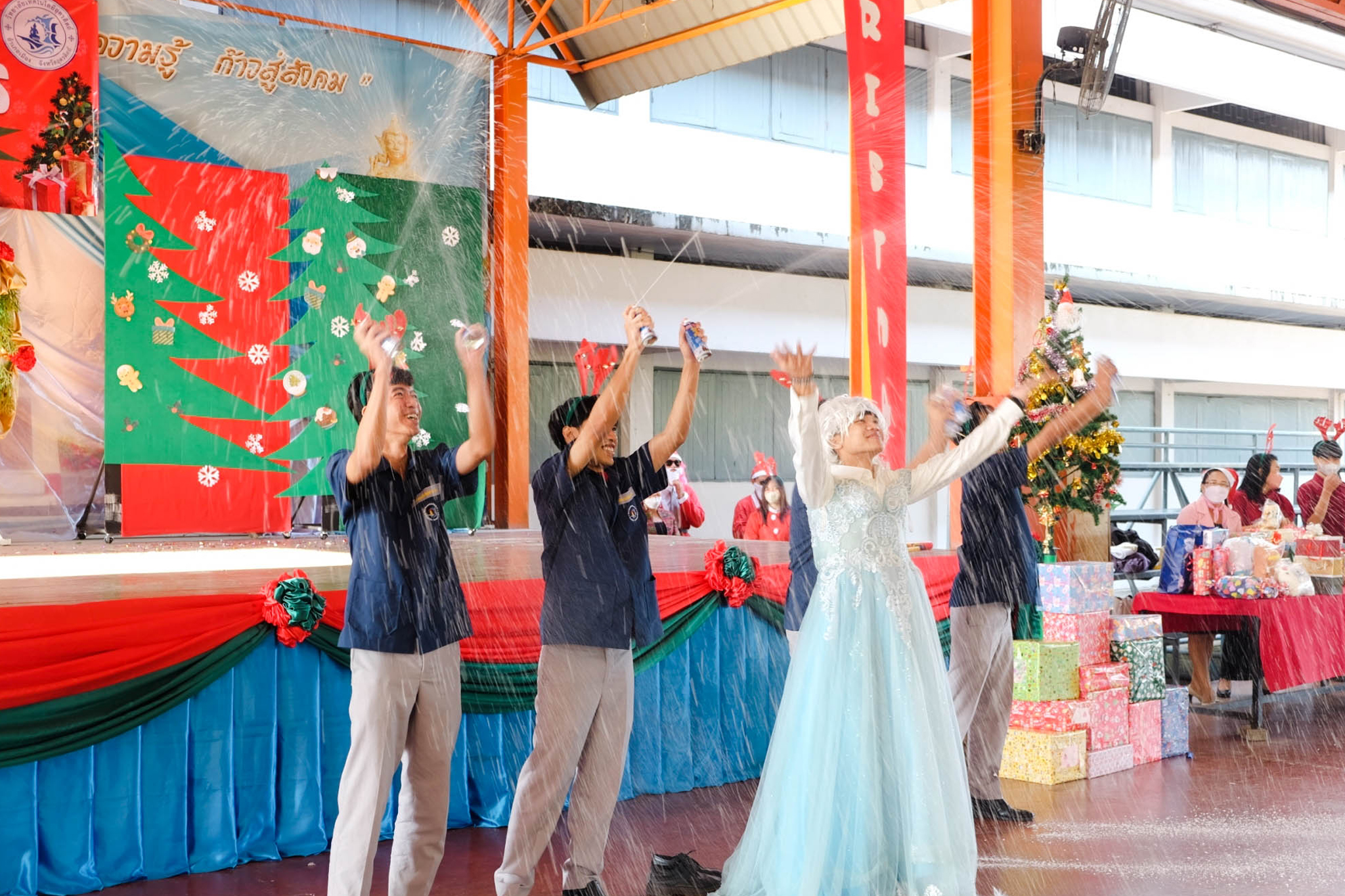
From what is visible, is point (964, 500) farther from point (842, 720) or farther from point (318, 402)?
point (318, 402)

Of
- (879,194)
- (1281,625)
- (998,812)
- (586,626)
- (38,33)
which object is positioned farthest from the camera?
(38,33)

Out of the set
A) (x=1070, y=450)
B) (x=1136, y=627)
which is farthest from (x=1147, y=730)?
(x=1070, y=450)

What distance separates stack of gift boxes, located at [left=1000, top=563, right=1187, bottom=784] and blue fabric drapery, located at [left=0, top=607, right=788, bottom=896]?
5.60 ft

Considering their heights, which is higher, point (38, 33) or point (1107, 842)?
point (38, 33)

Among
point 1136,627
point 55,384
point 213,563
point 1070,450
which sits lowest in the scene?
point 1136,627

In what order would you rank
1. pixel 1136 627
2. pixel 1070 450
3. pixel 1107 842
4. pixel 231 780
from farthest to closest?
pixel 1070 450 < pixel 1136 627 < pixel 1107 842 < pixel 231 780

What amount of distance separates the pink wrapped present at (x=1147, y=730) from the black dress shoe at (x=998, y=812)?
1.39 metres

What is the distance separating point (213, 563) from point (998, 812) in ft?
13.7

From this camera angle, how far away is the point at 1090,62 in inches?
298

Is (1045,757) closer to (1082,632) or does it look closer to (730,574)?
(1082,632)

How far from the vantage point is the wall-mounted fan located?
7.36 metres

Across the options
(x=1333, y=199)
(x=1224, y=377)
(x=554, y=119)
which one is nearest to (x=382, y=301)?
(x=554, y=119)

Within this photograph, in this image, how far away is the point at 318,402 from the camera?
9.35m

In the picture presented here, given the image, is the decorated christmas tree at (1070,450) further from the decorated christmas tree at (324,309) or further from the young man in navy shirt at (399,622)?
the decorated christmas tree at (324,309)
